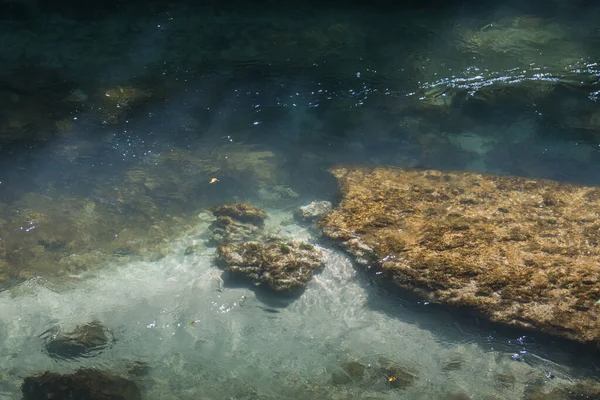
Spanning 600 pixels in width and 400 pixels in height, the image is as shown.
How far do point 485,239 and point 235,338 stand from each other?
3128 millimetres

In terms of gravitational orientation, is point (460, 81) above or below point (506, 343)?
above

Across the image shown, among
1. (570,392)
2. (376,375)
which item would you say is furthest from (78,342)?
(570,392)

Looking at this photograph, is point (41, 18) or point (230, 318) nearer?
point (230, 318)

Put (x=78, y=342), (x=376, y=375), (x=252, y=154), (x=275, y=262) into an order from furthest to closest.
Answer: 1. (x=252, y=154)
2. (x=275, y=262)
3. (x=78, y=342)
4. (x=376, y=375)

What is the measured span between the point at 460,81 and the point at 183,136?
520cm

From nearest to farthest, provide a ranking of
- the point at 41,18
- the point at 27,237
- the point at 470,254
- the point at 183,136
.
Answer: the point at 470,254, the point at 27,237, the point at 183,136, the point at 41,18

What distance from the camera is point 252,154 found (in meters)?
7.55

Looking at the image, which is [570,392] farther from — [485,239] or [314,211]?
[314,211]

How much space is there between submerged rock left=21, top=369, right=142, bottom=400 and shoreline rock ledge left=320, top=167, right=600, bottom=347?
2.93m

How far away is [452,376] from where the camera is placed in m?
4.27

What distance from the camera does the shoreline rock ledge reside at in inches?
173

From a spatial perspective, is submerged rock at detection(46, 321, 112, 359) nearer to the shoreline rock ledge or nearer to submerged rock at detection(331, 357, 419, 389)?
submerged rock at detection(331, 357, 419, 389)

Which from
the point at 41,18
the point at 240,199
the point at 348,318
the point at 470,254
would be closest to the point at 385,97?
the point at 240,199

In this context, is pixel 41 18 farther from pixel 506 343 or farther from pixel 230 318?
pixel 506 343
